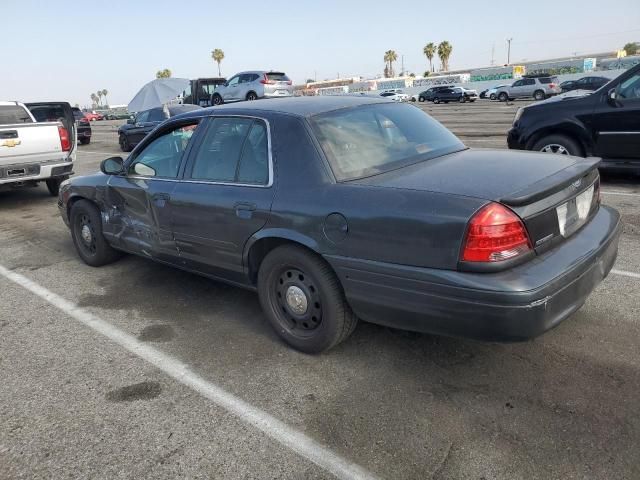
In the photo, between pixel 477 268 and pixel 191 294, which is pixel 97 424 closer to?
pixel 191 294

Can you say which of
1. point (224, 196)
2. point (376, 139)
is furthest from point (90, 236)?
point (376, 139)

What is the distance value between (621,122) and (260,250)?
5.96m

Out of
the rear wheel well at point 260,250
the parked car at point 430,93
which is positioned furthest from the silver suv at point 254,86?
the parked car at point 430,93

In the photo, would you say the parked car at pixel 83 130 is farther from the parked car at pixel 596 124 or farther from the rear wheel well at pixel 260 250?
the rear wheel well at pixel 260 250

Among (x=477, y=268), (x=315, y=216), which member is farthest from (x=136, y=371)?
(x=477, y=268)

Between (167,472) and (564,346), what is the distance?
2444 mm

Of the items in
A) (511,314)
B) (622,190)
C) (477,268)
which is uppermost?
(477,268)

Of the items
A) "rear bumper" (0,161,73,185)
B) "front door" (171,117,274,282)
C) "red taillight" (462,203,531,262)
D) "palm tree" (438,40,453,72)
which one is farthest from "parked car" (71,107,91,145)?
"palm tree" (438,40,453,72)

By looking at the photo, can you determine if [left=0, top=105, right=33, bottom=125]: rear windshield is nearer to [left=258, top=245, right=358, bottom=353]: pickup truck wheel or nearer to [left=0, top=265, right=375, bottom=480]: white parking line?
[left=0, top=265, right=375, bottom=480]: white parking line

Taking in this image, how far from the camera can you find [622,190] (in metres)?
7.40

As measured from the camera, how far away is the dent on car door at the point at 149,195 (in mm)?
4199

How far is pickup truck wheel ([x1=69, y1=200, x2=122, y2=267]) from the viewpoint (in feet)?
17.2

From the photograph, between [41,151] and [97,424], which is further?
[41,151]

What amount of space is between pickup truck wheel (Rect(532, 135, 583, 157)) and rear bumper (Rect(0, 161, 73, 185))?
7.76m
